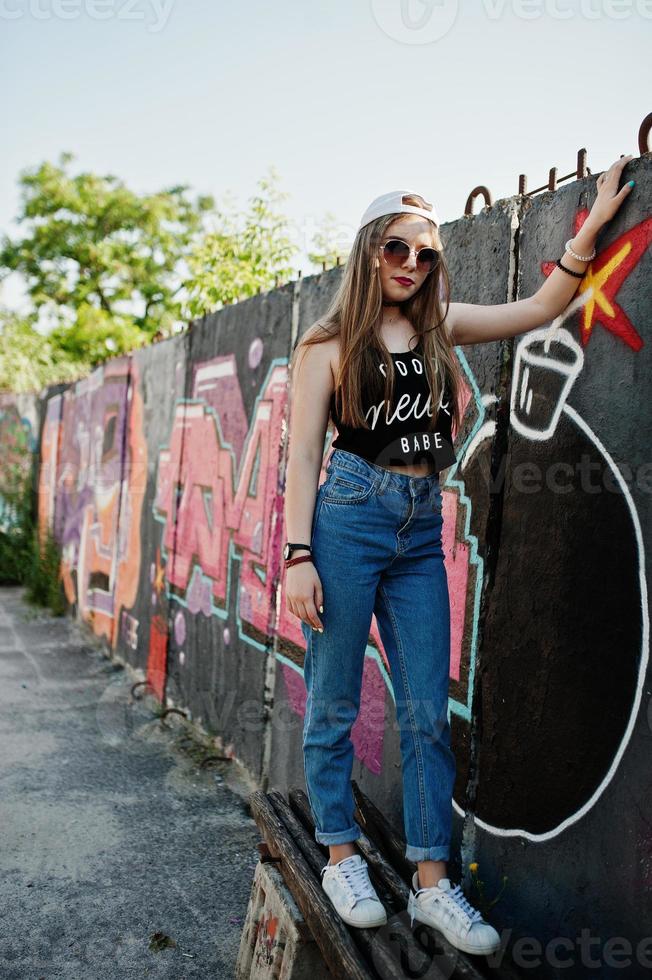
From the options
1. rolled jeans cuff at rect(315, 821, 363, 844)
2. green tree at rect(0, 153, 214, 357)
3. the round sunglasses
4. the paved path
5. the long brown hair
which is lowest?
the paved path

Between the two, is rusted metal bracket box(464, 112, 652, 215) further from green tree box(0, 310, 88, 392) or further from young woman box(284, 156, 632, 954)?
green tree box(0, 310, 88, 392)

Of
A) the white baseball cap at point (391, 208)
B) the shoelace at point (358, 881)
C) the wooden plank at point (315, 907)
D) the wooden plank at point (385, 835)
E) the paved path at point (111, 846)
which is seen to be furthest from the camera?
the paved path at point (111, 846)

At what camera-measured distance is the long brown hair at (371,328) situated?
7.69ft

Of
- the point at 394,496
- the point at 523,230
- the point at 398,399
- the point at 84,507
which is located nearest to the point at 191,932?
the point at 394,496

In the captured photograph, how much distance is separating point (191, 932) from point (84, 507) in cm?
633

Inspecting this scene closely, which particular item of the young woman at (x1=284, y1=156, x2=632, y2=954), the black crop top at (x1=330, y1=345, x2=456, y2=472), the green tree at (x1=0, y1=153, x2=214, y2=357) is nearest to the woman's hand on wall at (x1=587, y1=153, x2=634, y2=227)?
the young woman at (x1=284, y1=156, x2=632, y2=954)

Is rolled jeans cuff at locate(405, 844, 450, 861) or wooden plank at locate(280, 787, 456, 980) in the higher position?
rolled jeans cuff at locate(405, 844, 450, 861)

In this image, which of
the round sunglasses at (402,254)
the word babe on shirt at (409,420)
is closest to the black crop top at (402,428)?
the word babe on shirt at (409,420)

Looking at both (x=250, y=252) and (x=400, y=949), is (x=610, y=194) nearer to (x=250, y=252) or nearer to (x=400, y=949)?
(x=400, y=949)

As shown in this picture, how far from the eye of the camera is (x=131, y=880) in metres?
3.45

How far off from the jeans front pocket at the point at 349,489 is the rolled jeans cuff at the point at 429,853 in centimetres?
94

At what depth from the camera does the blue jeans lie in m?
2.32

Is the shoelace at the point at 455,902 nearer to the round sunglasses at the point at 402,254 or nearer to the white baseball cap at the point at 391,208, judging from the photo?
the round sunglasses at the point at 402,254

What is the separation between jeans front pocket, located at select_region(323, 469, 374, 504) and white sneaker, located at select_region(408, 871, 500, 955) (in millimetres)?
1026
